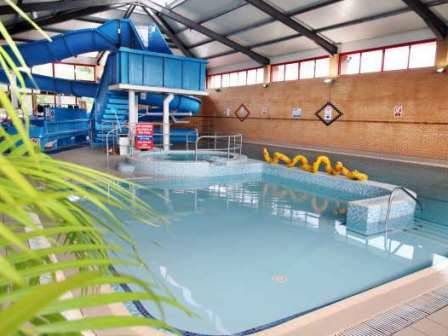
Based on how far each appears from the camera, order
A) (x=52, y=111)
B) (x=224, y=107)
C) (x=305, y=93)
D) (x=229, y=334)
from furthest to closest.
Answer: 1. (x=224, y=107)
2. (x=305, y=93)
3. (x=52, y=111)
4. (x=229, y=334)

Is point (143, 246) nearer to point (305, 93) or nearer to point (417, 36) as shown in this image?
point (417, 36)

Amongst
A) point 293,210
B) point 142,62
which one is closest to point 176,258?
point 293,210

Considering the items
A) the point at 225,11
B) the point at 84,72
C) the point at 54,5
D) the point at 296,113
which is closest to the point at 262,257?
the point at 54,5

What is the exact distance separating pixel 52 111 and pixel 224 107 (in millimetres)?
9759

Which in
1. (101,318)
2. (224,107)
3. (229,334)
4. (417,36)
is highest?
(417,36)

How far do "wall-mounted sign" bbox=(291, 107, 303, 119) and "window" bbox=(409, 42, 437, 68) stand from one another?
15.3 ft

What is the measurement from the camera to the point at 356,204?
4.71 m

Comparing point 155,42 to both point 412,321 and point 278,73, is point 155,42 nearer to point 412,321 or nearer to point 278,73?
point 278,73

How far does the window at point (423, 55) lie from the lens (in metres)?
10.6

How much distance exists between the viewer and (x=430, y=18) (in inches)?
371

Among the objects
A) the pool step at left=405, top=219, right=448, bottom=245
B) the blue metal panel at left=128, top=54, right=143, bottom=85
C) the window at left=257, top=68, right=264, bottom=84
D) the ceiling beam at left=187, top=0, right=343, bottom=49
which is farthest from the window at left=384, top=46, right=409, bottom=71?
the blue metal panel at left=128, top=54, right=143, bottom=85

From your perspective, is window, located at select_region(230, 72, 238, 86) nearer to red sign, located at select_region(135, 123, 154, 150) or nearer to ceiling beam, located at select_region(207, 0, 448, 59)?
ceiling beam, located at select_region(207, 0, 448, 59)

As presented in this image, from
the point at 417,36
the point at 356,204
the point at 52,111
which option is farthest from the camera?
the point at 52,111

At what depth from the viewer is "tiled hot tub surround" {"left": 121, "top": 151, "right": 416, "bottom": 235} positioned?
15.4 ft
